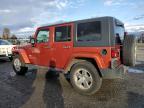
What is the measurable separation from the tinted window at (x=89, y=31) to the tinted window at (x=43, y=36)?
155 cm

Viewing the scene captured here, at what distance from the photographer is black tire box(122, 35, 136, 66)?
→ 19.8 ft

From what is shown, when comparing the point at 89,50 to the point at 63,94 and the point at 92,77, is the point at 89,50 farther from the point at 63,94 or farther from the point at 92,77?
the point at 63,94

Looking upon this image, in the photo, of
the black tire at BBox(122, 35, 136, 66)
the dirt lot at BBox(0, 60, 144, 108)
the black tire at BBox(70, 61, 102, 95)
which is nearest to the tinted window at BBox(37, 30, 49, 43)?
the dirt lot at BBox(0, 60, 144, 108)

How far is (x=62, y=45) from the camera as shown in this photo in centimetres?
706

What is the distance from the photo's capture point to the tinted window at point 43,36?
304 inches

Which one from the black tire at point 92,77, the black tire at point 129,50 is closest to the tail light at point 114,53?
the black tire at point 129,50

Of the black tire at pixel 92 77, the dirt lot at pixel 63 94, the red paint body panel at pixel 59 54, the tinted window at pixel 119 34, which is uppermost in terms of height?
the tinted window at pixel 119 34

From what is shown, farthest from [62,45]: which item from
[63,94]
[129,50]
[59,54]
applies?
[129,50]

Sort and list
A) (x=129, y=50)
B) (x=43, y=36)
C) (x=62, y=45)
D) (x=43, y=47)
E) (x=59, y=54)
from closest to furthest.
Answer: (x=129, y=50) < (x=62, y=45) < (x=59, y=54) < (x=43, y=47) < (x=43, y=36)

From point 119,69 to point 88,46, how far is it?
42.7 inches

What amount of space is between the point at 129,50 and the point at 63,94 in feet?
7.24

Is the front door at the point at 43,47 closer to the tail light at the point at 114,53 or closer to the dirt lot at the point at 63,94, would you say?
the dirt lot at the point at 63,94

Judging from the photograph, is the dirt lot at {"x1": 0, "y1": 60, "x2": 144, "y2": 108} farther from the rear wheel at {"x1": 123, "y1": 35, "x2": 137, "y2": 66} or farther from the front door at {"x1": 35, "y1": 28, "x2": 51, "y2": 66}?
the rear wheel at {"x1": 123, "y1": 35, "x2": 137, "y2": 66}

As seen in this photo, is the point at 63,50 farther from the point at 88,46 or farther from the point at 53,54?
the point at 88,46
